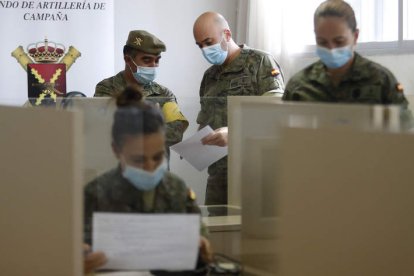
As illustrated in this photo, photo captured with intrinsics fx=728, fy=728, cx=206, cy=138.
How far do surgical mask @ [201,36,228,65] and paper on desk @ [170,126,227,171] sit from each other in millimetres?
727

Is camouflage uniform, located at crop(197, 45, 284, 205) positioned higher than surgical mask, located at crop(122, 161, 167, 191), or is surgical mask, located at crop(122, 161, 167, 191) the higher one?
camouflage uniform, located at crop(197, 45, 284, 205)

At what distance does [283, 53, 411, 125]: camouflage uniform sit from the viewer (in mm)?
1627

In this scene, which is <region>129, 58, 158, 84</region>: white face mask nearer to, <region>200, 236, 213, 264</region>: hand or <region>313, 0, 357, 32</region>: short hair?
<region>313, 0, 357, 32</region>: short hair

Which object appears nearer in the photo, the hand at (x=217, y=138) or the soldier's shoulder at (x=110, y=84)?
the hand at (x=217, y=138)

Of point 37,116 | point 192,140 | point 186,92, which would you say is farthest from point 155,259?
point 186,92

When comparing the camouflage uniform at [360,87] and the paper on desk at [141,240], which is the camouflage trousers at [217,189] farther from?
the paper on desk at [141,240]

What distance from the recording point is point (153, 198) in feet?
4.55

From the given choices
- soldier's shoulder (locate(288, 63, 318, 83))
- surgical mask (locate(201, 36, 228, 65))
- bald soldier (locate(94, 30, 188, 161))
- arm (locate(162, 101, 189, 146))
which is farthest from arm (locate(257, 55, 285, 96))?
soldier's shoulder (locate(288, 63, 318, 83))

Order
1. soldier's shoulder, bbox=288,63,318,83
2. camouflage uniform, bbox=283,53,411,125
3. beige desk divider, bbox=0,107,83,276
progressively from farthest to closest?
soldier's shoulder, bbox=288,63,318,83 < camouflage uniform, bbox=283,53,411,125 < beige desk divider, bbox=0,107,83,276

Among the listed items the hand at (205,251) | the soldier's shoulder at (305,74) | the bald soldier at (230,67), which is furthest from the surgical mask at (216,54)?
the hand at (205,251)

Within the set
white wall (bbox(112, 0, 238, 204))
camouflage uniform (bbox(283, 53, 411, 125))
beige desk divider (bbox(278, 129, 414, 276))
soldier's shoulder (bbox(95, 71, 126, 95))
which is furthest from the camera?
white wall (bbox(112, 0, 238, 204))

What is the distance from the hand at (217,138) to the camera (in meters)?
2.36

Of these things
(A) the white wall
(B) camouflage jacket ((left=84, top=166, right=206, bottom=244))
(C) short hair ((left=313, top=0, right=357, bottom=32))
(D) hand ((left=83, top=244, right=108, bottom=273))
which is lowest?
(D) hand ((left=83, top=244, right=108, bottom=273))

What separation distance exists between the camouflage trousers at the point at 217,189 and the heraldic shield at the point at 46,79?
2152mm
